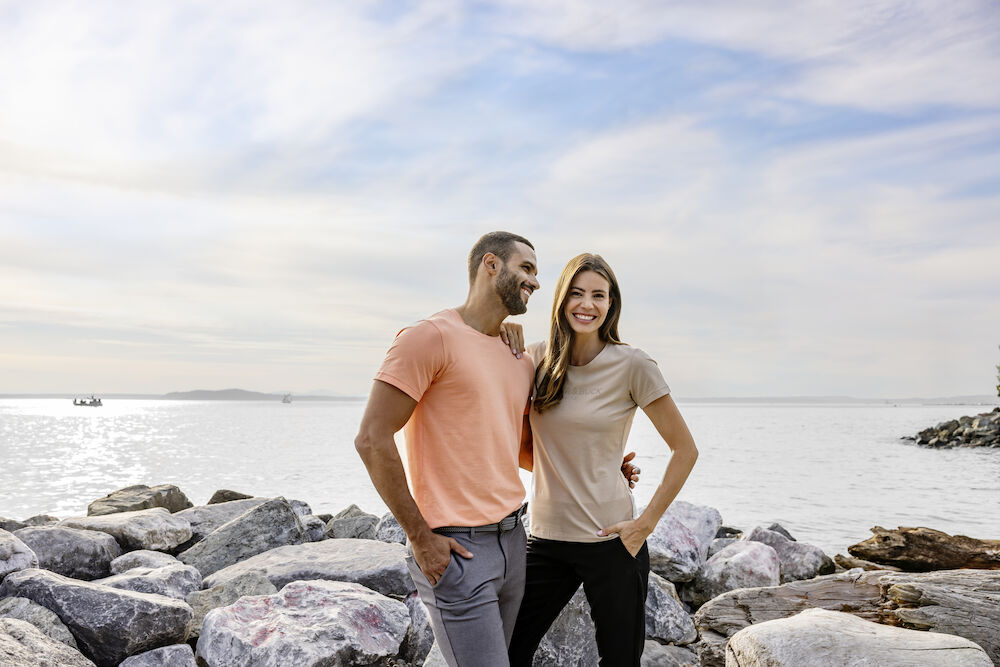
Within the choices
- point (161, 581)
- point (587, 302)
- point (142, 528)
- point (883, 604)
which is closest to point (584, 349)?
point (587, 302)

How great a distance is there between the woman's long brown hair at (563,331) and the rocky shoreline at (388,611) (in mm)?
2134

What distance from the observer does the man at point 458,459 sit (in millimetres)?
3203

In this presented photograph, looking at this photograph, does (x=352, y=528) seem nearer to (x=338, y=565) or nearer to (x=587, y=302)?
(x=338, y=565)

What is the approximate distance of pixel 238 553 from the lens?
914cm

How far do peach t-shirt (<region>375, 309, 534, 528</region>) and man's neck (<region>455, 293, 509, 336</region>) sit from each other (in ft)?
0.38

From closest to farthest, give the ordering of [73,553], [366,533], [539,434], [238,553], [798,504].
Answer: [539,434]
[73,553]
[238,553]
[366,533]
[798,504]

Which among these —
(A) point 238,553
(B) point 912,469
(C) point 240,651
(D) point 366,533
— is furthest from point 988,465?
(C) point 240,651

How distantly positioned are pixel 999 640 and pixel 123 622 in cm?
599

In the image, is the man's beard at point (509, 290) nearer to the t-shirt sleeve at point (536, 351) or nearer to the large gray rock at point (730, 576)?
the t-shirt sleeve at point (536, 351)

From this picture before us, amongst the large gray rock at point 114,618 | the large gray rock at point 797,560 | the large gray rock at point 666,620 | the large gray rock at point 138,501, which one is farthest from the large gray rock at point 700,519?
the large gray rock at point 138,501

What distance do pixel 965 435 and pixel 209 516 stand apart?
154ft

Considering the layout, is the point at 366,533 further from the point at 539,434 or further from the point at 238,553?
the point at 539,434

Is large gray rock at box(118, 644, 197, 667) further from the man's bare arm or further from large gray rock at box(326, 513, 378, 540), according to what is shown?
large gray rock at box(326, 513, 378, 540)

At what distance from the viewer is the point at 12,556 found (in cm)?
675
